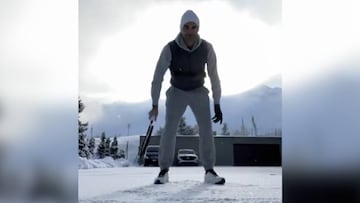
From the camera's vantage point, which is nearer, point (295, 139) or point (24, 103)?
point (24, 103)

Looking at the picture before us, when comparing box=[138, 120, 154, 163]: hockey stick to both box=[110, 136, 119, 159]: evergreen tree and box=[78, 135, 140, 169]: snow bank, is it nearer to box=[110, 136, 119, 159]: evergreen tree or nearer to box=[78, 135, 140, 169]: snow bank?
box=[78, 135, 140, 169]: snow bank

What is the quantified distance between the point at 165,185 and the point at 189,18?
995 mm

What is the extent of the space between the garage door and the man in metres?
0.16

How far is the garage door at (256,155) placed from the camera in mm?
2580

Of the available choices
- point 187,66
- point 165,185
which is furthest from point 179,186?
point 187,66

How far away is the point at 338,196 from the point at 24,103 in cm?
133

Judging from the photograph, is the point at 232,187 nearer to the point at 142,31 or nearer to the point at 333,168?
the point at 333,168

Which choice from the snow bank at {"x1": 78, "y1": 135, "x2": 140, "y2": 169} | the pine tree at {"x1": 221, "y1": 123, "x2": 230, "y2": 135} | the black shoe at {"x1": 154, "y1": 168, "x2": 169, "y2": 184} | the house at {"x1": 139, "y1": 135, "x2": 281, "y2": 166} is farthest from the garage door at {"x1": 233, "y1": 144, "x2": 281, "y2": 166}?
the snow bank at {"x1": 78, "y1": 135, "x2": 140, "y2": 169}

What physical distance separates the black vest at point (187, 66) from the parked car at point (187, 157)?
1.26 feet

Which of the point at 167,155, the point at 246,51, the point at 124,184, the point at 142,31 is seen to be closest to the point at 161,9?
the point at 142,31

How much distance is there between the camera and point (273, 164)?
2.61 meters

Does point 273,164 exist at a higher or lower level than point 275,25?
lower

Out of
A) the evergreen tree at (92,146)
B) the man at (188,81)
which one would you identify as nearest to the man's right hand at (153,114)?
the man at (188,81)

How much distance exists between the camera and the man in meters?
2.61
